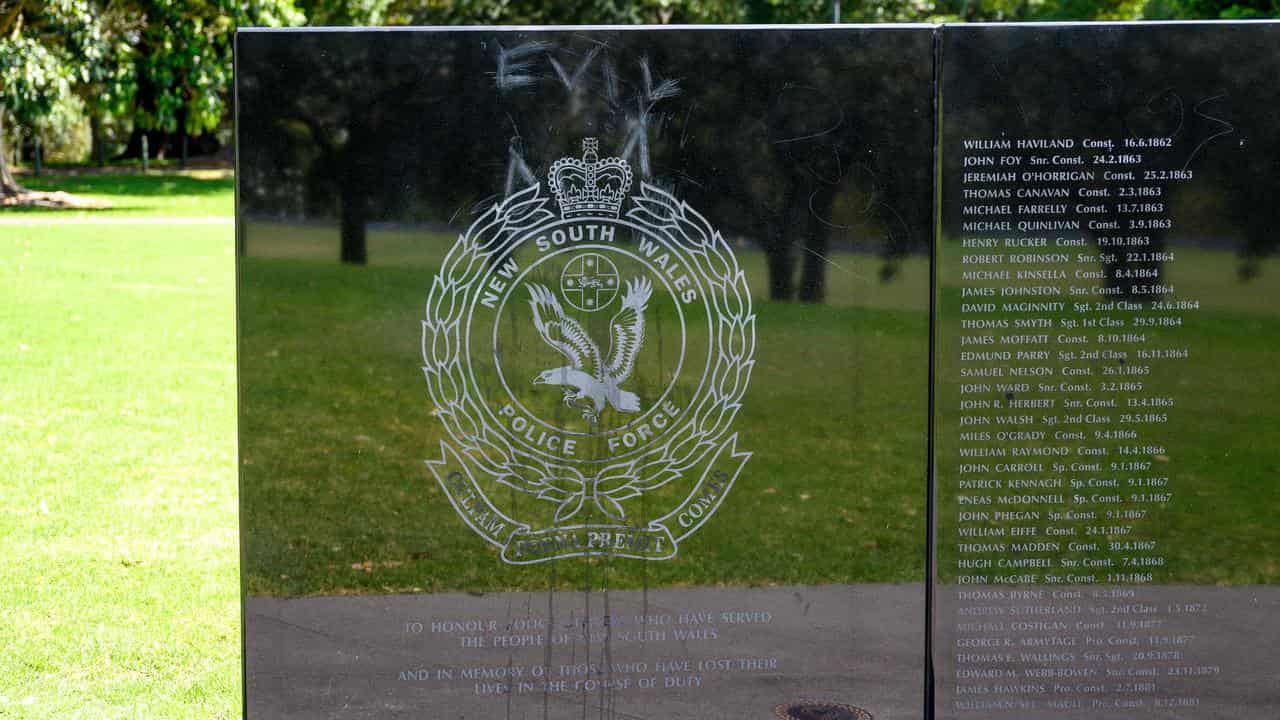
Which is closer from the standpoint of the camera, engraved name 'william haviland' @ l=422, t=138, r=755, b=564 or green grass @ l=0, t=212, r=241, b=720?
engraved name 'william haviland' @ l=422, t=138, r=755, b=564

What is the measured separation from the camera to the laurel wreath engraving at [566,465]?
374 centimetres

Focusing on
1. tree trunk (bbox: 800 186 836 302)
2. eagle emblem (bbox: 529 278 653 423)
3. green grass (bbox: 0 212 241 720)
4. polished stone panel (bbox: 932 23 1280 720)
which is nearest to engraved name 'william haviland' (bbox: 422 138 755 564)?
eagle emblem (bbox: 529 278 653 423)

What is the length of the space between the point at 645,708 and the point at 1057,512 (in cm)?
132

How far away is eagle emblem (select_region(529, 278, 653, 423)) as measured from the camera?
380cm

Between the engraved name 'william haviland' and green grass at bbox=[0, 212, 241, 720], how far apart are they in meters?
1.51

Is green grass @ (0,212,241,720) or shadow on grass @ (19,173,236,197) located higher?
shadow on grass @ (19,173,236,197)

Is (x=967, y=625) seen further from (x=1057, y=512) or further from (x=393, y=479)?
(x=393, y=479)

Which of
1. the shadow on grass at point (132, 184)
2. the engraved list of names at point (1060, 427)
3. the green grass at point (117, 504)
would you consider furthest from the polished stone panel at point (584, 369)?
the shadow on grass at point (132, 184)

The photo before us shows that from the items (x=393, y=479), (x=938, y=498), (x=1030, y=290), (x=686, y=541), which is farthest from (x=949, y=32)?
(x=393, y=479)

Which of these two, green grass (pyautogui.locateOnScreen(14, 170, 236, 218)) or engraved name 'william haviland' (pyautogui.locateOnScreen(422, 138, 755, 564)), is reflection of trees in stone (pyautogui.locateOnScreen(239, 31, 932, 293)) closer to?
engraved name 'william haviland' (pyautogui.locateOnScreen(422, 138, 755, 564))

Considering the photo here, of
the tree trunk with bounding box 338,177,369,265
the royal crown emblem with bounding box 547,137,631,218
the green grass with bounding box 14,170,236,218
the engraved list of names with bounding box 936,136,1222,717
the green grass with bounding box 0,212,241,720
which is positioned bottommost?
the green grass with bounding box 0,212,241,720

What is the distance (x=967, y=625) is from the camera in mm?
4020

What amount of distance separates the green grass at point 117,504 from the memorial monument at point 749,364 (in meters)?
1.29

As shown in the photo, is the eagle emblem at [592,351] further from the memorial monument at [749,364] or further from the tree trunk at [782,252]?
the tree trunk at [782,252]
